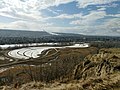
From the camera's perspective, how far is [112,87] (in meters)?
12.3

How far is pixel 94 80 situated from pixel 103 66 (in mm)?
15519

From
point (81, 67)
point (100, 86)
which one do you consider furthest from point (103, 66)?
point (100, 86)

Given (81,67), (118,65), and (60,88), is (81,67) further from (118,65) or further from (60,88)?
(60,88)

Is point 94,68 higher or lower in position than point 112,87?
lower

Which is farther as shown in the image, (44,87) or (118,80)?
(118,80)

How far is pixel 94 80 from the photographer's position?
44.1 ft

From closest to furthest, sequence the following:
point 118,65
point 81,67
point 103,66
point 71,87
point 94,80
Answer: point 71,87 → point 94,80 → point 118,65 → point 103,66 → point 81,67

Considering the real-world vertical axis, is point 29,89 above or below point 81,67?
above

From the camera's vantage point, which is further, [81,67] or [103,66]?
[81,67]

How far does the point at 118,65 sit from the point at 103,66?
3.20 meters

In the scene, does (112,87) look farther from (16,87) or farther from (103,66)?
(103,66)

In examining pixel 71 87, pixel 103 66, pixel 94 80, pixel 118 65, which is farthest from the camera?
pixel 103 66

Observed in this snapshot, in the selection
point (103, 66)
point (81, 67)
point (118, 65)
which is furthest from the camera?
point (81, 67)

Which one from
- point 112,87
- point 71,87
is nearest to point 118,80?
point 112,87
